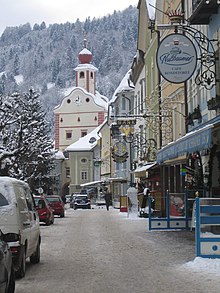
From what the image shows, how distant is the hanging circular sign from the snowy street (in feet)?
17.5

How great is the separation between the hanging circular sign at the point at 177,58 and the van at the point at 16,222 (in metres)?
8.94

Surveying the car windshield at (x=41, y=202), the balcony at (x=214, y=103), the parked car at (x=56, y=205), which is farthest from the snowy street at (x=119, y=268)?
the parked car at (x=56, y=205)

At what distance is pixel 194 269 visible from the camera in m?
13.8

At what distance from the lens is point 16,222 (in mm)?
12781

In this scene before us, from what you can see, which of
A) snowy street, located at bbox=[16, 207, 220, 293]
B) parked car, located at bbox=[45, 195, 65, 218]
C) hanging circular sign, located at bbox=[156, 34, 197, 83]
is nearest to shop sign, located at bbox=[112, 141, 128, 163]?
parked car, located at bbox=[45, 195, 65, 218]

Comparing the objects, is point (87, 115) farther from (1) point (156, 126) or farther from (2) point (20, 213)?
(2) point (20, 213)

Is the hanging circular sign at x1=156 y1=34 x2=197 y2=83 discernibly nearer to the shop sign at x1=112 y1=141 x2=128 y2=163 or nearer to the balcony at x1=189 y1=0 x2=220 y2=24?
the balcony at x1=189 y1=0 x2=220 y2=24

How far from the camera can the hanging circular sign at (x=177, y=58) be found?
2175 cm

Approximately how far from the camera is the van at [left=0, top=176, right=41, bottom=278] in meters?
12.6

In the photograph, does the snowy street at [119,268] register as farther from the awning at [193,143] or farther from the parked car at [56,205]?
the parked car at [56,205]

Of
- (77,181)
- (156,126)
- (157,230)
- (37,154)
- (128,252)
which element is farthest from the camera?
(77,181)

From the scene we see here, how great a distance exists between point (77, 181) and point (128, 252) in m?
104

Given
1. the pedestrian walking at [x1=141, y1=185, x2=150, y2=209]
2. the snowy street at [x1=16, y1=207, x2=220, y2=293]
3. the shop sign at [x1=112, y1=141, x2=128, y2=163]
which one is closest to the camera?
the snowy street at [x1=16, y1=207, x2=220, y2=293]

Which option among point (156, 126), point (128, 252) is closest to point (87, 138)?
point (156, 126)
